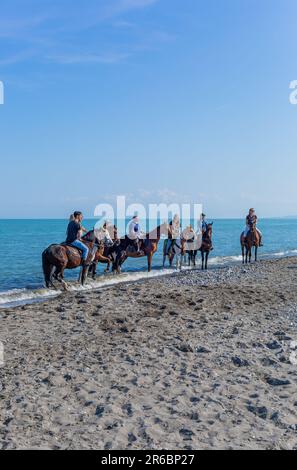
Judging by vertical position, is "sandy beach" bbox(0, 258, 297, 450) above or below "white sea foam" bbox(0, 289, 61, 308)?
above

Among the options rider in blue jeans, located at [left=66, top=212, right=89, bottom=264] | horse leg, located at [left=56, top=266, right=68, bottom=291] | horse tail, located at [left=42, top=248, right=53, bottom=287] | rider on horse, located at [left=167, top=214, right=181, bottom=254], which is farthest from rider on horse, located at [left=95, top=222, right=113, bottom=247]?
rider on horse, located at [left=167, top=214, right=181, bottom=254]

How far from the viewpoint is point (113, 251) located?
914 inches

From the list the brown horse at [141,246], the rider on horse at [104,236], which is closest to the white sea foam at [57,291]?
the brown horse at [141,246]

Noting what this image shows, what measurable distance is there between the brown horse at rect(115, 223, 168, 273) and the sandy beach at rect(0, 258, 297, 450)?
33.6 feet

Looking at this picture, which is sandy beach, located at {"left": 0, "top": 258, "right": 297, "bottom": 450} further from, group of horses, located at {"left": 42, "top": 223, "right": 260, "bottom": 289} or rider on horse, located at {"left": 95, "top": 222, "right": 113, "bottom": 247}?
rider on horse, located at {"left": 95, "top": 222, "right": 113, "bottom": 247}

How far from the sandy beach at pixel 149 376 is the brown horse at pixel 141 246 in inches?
403

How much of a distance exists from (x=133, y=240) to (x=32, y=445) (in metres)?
18.2

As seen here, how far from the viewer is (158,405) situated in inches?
235

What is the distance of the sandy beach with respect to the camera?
5.21 metres

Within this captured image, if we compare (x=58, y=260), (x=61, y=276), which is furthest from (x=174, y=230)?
(x=58, y=260)

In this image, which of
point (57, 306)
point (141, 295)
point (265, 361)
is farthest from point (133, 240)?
point (265, 361)

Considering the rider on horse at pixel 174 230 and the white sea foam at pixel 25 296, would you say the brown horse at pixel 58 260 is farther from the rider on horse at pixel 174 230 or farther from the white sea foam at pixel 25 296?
the rider on horse at pixel 174 230

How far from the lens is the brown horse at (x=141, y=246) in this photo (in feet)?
75.5
